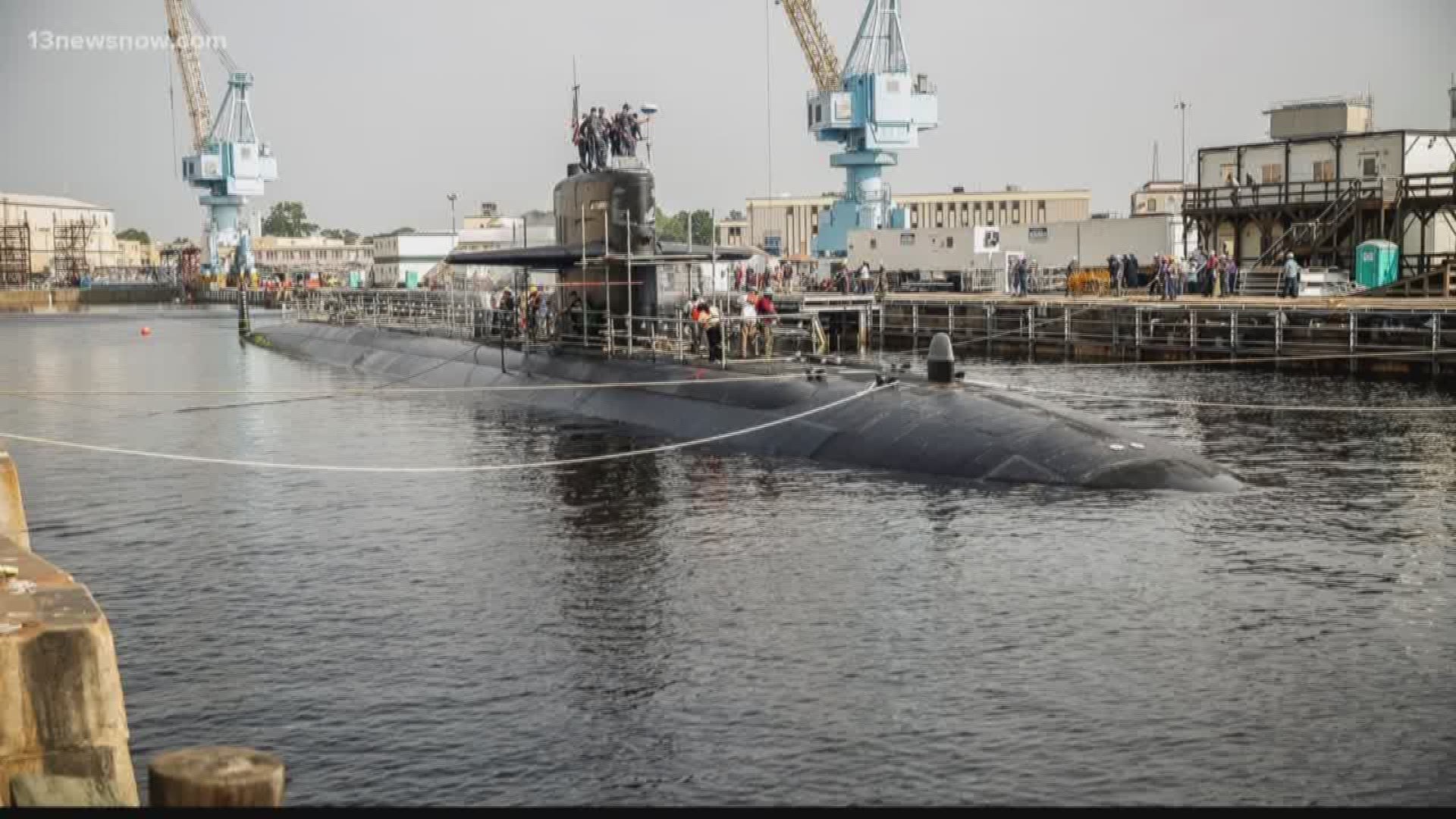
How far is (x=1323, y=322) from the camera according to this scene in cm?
4281

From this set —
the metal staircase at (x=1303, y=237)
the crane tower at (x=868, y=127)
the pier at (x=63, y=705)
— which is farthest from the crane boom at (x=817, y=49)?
the pier at (x=63, y=705)

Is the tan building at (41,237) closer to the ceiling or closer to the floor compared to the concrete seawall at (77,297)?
closer to the ceiling

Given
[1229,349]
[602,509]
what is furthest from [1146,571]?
[1229,349]

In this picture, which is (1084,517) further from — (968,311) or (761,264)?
(761,264)

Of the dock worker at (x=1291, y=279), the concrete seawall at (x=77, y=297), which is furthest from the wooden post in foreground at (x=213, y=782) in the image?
the concrete seawall at (x=77, y=297)

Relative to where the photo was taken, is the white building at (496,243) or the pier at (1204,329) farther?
the white building at (496,243)

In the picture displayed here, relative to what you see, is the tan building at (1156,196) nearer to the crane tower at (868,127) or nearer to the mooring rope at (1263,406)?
the crane tower at (868,127)

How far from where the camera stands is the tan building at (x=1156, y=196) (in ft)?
361

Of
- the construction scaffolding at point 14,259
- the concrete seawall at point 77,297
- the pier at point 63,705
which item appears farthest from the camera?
the construction scaffolding at point 14,259

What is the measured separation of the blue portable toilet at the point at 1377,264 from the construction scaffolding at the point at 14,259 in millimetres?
129370

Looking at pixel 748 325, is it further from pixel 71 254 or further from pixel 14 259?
pixel 71 254

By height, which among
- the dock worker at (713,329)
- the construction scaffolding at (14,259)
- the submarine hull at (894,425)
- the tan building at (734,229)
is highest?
the tan building at (734,229)

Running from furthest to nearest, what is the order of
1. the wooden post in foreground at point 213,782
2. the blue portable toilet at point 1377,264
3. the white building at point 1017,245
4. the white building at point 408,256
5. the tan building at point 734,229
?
the tan building at point 734,229 → the white building at point 408,256 → the white building at point 1017,245 → the blue portable toilet at point 1377,264 → the wooden post in foreground at point 213,782

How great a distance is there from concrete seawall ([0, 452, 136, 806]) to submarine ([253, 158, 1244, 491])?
14568 mm
